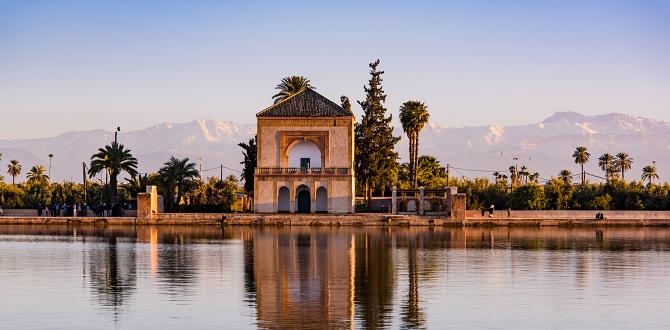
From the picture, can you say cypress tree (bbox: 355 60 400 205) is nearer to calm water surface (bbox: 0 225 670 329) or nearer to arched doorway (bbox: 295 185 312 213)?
arched doorway (bbox: 295 185 312 213)

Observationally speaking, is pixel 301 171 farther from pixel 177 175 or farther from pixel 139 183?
pixel 139 183

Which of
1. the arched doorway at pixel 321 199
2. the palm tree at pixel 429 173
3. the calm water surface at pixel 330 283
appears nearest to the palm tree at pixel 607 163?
the palm tree at pixel 429 173

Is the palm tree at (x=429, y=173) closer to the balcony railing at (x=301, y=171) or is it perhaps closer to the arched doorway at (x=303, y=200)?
the arched doorway at (x=303, y=200)

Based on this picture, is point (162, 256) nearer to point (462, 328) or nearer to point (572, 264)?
point (572, 264)

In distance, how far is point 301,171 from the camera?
230 feet

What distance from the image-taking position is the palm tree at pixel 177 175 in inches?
2918

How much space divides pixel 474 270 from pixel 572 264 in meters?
4.12

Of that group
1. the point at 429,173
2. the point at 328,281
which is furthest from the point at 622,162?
the point at 328,281

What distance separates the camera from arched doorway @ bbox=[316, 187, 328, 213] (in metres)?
70.4

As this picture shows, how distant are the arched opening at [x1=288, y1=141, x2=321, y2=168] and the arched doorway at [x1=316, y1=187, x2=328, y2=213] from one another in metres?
1.61

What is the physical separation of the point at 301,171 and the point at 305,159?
173 centimetres

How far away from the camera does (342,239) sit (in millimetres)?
49281

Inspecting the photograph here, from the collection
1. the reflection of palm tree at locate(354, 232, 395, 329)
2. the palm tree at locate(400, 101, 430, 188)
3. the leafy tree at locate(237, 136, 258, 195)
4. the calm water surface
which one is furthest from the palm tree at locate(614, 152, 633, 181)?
the reflection of palm tree at locate(354, 232, 395, 329)

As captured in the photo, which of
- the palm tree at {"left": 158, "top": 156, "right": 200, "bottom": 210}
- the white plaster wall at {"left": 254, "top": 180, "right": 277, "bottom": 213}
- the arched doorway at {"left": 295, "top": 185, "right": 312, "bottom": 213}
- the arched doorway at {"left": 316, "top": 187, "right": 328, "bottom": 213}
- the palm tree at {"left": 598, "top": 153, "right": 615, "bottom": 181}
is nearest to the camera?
the white plaster wall at {"left": 254, "top": 180, "right": 277, "bottom": 213}
